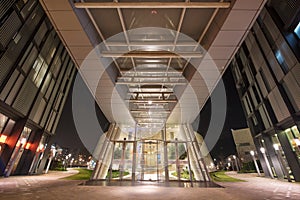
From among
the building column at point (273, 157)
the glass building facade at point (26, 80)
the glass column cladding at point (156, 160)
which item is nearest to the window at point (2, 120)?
the glass building facade at point (26, 80)

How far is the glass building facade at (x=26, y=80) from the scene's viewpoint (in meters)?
7.95

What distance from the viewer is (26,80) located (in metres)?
9.60

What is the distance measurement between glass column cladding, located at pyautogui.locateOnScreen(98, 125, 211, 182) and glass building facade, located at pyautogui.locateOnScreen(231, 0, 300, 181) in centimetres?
506

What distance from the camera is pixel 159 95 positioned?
30.7 feet

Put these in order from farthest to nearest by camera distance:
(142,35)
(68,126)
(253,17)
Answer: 1. (68,126)
2. (142,35)
3. (253,17)

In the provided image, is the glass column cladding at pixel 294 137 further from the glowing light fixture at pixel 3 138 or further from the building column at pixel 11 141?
the glowing light fixture at pixel 3 138

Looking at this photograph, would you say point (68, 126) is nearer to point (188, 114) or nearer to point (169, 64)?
point (188, 114)

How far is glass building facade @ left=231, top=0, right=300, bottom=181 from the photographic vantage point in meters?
7.79

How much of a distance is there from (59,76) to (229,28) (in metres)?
13.7

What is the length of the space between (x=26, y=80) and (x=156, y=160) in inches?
333

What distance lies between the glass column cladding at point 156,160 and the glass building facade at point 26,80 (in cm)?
561

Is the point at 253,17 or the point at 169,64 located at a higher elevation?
the point at 169,64

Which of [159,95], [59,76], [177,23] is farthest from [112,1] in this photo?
[59,76]

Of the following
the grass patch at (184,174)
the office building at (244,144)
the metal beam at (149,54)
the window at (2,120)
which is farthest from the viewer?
the office building at (244,144)
